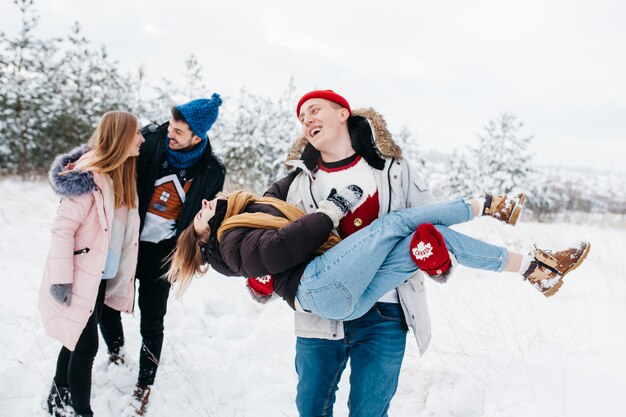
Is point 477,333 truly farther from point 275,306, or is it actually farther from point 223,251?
point 223,251

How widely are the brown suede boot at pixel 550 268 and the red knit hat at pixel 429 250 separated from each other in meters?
0.54

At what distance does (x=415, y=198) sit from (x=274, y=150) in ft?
33.2

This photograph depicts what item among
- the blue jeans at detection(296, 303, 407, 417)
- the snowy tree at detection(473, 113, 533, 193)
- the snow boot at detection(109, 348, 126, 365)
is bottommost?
the snow boot at detection(109, 348, 126, 365)

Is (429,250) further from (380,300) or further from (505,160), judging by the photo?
(505,160)

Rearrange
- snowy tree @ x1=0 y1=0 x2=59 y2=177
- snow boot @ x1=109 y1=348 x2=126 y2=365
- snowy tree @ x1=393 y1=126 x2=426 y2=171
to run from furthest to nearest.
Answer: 1. snowy tree @ x1=393 y1=126 x2=426 y2=171
2. snowy tree @ x1=0 y1=0 x2=59 y2=177
3. snow boot @ x1=109 y1=348 x2=126 y2=365

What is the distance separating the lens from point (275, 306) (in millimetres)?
4410

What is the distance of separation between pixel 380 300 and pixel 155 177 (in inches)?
65.4

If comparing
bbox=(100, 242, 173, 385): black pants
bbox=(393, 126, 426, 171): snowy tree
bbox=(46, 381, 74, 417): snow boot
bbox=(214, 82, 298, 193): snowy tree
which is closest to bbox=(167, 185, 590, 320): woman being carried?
bbox=(100, 242, 173, 385): black pants

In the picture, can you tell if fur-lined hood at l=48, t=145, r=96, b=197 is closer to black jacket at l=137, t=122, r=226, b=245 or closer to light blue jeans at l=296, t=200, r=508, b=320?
black jacket at l=137, t=122, r=226, b=245

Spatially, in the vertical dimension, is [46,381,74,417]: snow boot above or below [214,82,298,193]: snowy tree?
below

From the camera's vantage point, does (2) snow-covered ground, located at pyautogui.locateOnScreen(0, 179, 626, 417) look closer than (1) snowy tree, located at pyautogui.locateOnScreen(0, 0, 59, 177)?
Yes

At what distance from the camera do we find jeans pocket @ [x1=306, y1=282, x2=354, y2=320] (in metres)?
1.69

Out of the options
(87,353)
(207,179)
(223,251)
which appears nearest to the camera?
(223,251)

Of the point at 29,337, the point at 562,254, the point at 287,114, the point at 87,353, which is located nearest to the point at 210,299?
the point at 29,337
